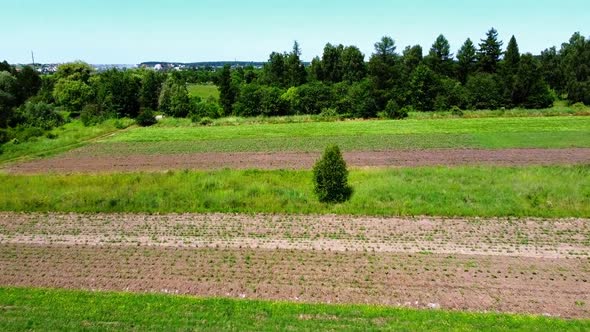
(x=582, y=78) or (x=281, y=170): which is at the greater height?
(x=582, y=78)

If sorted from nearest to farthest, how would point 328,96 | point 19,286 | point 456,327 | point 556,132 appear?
point 456,327, point 19,286, point 556,132, point 328,96

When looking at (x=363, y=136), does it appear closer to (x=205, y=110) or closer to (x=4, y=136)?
(x=205, y=110)

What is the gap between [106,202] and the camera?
25562 millimetres

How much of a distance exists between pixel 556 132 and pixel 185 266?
41645 mm

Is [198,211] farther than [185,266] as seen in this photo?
Yes

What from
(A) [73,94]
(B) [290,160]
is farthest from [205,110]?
(B) [290,160]

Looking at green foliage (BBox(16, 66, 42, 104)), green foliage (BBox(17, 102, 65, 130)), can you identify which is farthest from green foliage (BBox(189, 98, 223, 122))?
green foliage (BBox(16, 66, 42, 104))

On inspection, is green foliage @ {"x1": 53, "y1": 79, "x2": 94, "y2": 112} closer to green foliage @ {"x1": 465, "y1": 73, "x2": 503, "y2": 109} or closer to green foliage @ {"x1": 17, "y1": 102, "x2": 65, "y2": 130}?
green foliage @ {"x1": 17, "y1": 102, "x2": 65, "y2": 130}

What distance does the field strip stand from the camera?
1948 centimetres

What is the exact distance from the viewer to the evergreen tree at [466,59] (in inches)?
3145

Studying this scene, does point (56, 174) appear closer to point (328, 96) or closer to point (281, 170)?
point (281, 170)

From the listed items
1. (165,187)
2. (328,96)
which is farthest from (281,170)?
(328,96)

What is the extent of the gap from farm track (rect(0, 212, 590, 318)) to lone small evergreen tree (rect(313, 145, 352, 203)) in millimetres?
2634

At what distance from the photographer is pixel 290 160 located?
37.3m
